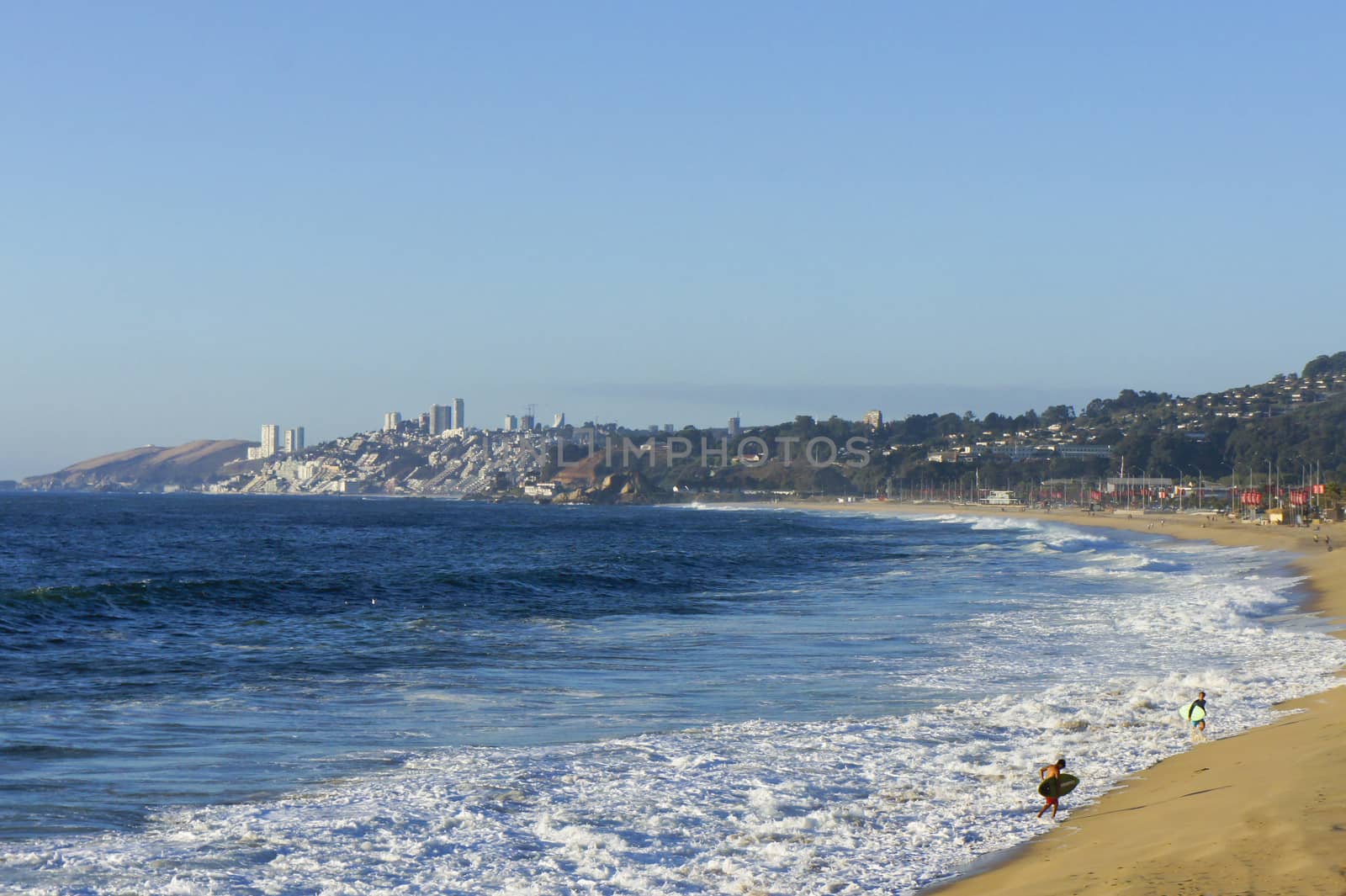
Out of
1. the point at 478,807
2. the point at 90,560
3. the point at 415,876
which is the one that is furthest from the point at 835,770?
the point at 90,560

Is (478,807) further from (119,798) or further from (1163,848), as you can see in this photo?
(1163,848)

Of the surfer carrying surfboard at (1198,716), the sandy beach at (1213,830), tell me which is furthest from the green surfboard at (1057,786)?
the surfer carrying surfboard at (1198,716)

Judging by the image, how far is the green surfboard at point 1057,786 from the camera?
33.3ft

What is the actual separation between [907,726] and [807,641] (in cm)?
923

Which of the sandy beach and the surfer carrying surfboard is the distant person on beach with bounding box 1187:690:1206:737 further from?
the sandy beach

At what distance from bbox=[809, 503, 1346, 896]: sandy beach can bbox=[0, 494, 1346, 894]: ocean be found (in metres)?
0.46

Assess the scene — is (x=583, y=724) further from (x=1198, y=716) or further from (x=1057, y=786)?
(x=1198, y=716)

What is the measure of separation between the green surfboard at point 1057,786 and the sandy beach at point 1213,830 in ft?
0.79

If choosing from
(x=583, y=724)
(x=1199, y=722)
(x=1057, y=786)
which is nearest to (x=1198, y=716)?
(x=1199, y=722)

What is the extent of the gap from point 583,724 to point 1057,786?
21.1ft

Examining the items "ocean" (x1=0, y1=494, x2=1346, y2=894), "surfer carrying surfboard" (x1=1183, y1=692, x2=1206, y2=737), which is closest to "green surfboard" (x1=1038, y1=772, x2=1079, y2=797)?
"ocean" (x1=0, y1=494, x2=1346, y2=894)

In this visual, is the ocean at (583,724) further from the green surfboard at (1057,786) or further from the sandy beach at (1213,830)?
the sandy beach at (1213,830)

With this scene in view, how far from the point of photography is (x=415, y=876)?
8.87 metres

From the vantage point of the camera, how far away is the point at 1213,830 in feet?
29.2
